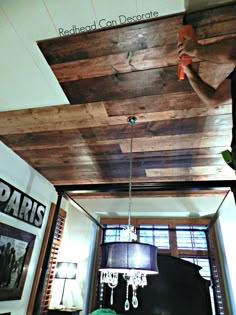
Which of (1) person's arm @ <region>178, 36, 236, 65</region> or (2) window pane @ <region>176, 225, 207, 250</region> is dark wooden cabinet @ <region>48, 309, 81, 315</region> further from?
(1) person's arm @ <region>178, 36, 236, 65</region>

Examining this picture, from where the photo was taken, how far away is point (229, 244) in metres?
3.29

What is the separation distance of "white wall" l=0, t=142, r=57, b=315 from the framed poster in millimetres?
80

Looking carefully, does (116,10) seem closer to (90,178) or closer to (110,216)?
(90,178)

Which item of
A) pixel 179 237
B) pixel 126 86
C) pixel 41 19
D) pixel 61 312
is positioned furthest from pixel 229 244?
pixel 41 19

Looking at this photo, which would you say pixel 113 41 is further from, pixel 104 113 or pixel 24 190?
pixel 24 190

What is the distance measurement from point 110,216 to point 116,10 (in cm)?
380

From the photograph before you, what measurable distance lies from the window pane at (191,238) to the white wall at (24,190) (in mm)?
2376

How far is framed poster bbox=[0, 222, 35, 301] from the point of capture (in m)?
2.38

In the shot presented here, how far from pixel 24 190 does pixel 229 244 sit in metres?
3.15

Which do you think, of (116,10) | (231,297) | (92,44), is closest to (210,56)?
(116,10)

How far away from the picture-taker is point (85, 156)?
8.64 feet

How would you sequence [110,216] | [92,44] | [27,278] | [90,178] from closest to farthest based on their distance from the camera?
[92,44] → [27,278] → [90,178] → [110,216]

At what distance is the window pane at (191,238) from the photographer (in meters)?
3.83

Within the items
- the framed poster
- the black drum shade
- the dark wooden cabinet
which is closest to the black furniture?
the dark wooden cabinet
